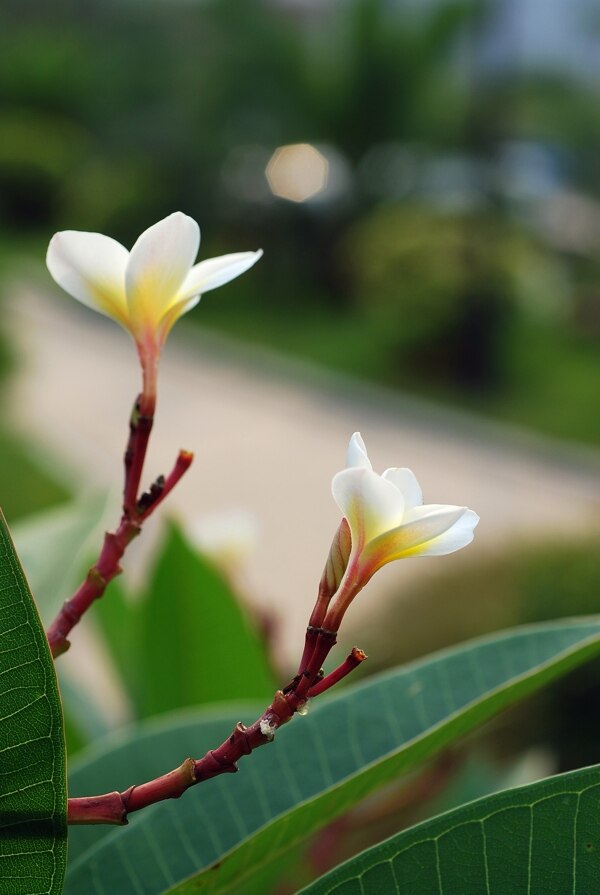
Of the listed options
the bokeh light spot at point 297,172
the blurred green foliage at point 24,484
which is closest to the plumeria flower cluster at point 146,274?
the blurred green foliage at point 24,484

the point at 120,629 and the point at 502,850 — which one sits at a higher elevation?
the point at 120,629

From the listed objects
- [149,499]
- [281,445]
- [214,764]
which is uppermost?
[281,445]

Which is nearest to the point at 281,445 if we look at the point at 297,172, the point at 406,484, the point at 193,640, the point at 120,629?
the point at 120,629

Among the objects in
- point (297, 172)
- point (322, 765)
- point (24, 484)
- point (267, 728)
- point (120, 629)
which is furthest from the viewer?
point (297, 172)

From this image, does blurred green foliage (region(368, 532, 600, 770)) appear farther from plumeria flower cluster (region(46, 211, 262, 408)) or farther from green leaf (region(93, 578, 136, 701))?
plumeria flower cluster (region(46, 211, 262, 408))

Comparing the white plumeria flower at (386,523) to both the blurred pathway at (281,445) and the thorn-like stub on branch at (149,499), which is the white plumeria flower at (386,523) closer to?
the thorn-like stub on branch at (149,499)

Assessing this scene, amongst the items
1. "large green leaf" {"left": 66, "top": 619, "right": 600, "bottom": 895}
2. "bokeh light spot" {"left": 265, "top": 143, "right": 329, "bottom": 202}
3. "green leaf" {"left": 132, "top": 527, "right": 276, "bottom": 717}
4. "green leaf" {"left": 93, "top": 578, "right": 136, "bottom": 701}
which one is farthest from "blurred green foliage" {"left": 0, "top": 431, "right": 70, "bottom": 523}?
"bokeh light spot" {"left": 265, "top": 143, "right": 329, "bottom": 202}

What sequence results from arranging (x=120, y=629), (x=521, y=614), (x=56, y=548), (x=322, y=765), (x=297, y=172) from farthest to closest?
(x=297, y=172)
(x=521, y=614)
(x=120, y=629)
(x=56, y=548)
(x=322, y=765)

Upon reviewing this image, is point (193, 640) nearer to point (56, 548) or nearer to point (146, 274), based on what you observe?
point (56, 548)

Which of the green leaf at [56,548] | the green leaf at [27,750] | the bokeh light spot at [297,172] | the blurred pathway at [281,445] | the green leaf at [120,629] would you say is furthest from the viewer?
the bokeh light spot at [297,172]
